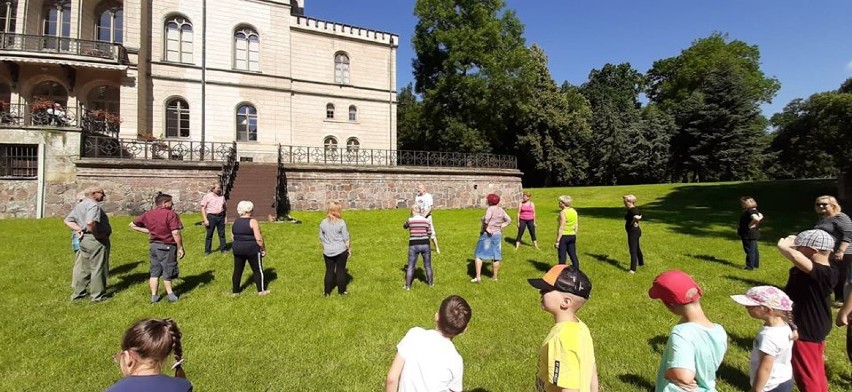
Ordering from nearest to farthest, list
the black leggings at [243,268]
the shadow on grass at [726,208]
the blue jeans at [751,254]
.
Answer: the black leggings at [243,268]
the blue jeans at [751,254]
the shadow on grass at [726,208]

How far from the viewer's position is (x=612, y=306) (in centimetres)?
719

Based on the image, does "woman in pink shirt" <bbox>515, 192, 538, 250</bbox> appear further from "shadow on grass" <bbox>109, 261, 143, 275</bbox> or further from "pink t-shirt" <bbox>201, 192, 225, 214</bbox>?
"shadow on grass" <bbox>109, 261, 143, 275</bbox>

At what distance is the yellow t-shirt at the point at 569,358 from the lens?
2.57 m

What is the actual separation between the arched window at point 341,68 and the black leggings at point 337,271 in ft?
80.6

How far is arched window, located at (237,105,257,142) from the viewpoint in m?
26.4

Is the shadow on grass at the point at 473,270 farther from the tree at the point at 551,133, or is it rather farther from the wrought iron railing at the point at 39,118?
the tree at the point at 551,133

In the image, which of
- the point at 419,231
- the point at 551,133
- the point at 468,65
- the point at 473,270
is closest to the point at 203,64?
the point at 468,65

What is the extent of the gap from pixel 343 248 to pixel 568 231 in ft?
15.0

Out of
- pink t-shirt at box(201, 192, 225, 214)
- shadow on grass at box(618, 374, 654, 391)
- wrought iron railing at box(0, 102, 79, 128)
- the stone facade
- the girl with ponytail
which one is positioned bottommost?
shadow on grass at box(618, 374, 654, 391)

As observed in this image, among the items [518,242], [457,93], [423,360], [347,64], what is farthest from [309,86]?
[423,360]

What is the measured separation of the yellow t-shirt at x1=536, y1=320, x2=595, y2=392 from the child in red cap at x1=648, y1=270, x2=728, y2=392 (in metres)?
0.58

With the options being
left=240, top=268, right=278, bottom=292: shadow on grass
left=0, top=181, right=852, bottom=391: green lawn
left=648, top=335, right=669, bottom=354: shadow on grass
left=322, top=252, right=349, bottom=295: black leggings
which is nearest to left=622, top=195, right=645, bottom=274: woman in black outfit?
left=0, top=181, right=852, bottom=391: green lawn

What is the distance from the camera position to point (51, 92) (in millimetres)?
21969

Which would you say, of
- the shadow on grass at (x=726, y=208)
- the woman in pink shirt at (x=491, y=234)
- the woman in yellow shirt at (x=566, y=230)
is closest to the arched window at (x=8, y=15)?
the woman in pink shirt at (x=491, y=234)
